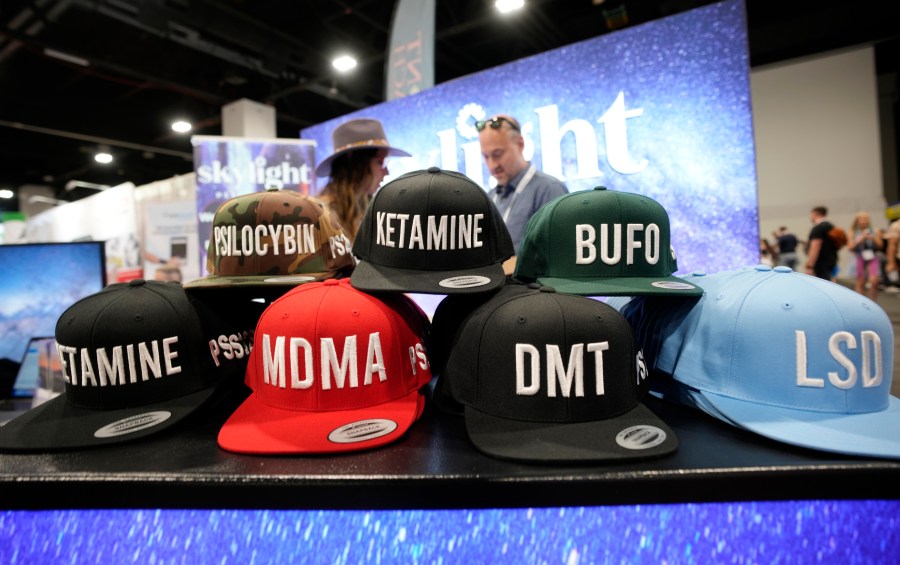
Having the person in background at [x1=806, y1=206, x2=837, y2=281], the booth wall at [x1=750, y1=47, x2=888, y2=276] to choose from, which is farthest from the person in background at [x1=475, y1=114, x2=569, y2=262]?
the booth wall at [x1=750, y1=47, x2=888, y2=276]

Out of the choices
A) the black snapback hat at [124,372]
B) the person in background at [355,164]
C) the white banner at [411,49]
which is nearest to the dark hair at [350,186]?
the person in background at [355,164]

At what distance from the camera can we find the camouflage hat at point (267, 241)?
1.01 m

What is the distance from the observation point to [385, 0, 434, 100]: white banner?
9.16ft

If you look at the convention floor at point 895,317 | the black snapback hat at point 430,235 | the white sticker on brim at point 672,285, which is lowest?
the convention floor at point 895,317

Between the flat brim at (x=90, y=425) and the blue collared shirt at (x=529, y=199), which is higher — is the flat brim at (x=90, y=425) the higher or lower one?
the lower one

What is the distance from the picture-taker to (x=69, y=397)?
0.84 metres

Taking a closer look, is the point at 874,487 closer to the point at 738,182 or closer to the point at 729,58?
the point at 738,182

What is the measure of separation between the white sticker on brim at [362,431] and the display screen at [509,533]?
0.33 ft

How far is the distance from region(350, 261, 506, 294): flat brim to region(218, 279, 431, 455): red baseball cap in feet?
0.13

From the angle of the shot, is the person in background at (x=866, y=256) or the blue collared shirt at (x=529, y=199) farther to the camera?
the person in background at (x=866, y=256)

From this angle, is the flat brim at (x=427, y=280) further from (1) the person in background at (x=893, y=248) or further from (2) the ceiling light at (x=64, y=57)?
(1) the person in background at (x=893, y=248)

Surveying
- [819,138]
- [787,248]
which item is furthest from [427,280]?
[819,138]

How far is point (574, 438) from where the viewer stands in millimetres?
650

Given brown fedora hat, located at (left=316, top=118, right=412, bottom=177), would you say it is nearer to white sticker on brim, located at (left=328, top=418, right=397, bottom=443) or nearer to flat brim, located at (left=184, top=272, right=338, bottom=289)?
flat brim, located at (left=184, top=272, right=338, bottom=289)
